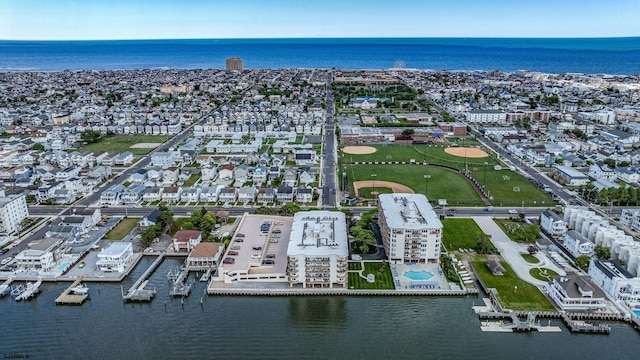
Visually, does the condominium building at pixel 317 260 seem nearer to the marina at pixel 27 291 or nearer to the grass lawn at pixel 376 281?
the grass lawn at pixel 376 281

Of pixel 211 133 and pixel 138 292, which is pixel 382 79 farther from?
pixel 138 292

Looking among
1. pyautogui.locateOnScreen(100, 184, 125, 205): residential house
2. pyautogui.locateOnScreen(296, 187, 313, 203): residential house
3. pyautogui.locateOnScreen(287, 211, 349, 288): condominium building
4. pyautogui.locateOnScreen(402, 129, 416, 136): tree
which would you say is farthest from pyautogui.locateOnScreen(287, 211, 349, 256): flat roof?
pyautogui.locateOnScreen(402, 129, 416, 136): tree

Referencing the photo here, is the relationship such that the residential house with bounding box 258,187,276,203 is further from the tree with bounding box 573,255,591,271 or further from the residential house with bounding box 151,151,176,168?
the tree with bounding box 573,255,591,271

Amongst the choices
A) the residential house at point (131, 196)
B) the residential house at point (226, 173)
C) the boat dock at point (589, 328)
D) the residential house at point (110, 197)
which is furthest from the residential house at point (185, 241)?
the boat dock at point (589, 328)

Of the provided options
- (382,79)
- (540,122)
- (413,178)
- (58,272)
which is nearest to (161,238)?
(58,272)

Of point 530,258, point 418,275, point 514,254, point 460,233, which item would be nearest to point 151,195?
point 418,275

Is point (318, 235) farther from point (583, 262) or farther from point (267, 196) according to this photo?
point (583, 262)
